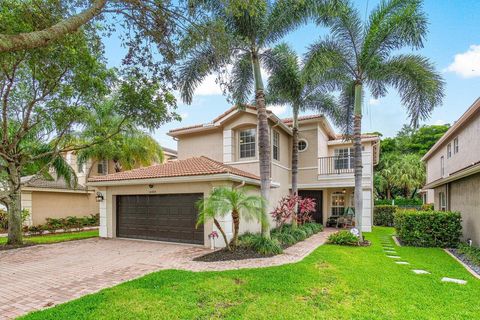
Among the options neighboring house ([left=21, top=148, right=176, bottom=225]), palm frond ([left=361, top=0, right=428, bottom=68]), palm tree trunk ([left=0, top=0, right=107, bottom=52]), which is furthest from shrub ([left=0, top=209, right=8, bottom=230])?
palm frond ([left=361, top=0, right=428, bottom=68])

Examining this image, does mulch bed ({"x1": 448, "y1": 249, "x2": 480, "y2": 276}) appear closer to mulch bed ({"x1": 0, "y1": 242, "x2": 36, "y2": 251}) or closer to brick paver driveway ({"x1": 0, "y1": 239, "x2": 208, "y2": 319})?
brick paver driveway ({"x1": 0, "y1": 239, "x2": 208, "y2": 319})

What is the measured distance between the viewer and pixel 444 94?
11984 millimetres

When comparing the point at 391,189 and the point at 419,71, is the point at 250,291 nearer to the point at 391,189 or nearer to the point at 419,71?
the point at 419,71

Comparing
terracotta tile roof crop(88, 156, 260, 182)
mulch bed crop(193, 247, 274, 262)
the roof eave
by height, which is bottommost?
mulch bed crop(193, 247, 274, 262)

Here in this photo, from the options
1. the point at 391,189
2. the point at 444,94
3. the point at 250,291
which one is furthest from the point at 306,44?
the point at 391,189

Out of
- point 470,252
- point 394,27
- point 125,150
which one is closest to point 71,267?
point 470,252

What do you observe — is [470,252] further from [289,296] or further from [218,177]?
[218,177]

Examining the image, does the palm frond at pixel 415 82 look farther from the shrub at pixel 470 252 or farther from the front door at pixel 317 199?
the front door at pixel 317 199

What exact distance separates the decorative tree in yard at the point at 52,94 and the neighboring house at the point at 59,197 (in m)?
4.79

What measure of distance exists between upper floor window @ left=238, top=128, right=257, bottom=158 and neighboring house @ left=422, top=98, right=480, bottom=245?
9233mm

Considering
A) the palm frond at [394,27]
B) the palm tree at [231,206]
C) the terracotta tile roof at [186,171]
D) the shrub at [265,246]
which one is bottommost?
the shrub at [265,246]

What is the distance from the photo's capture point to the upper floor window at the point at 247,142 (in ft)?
51.3

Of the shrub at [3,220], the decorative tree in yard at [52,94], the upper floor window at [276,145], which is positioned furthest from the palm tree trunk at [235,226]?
the shrub at [3,220]

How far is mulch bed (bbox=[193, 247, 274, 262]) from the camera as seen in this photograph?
9.36 m
